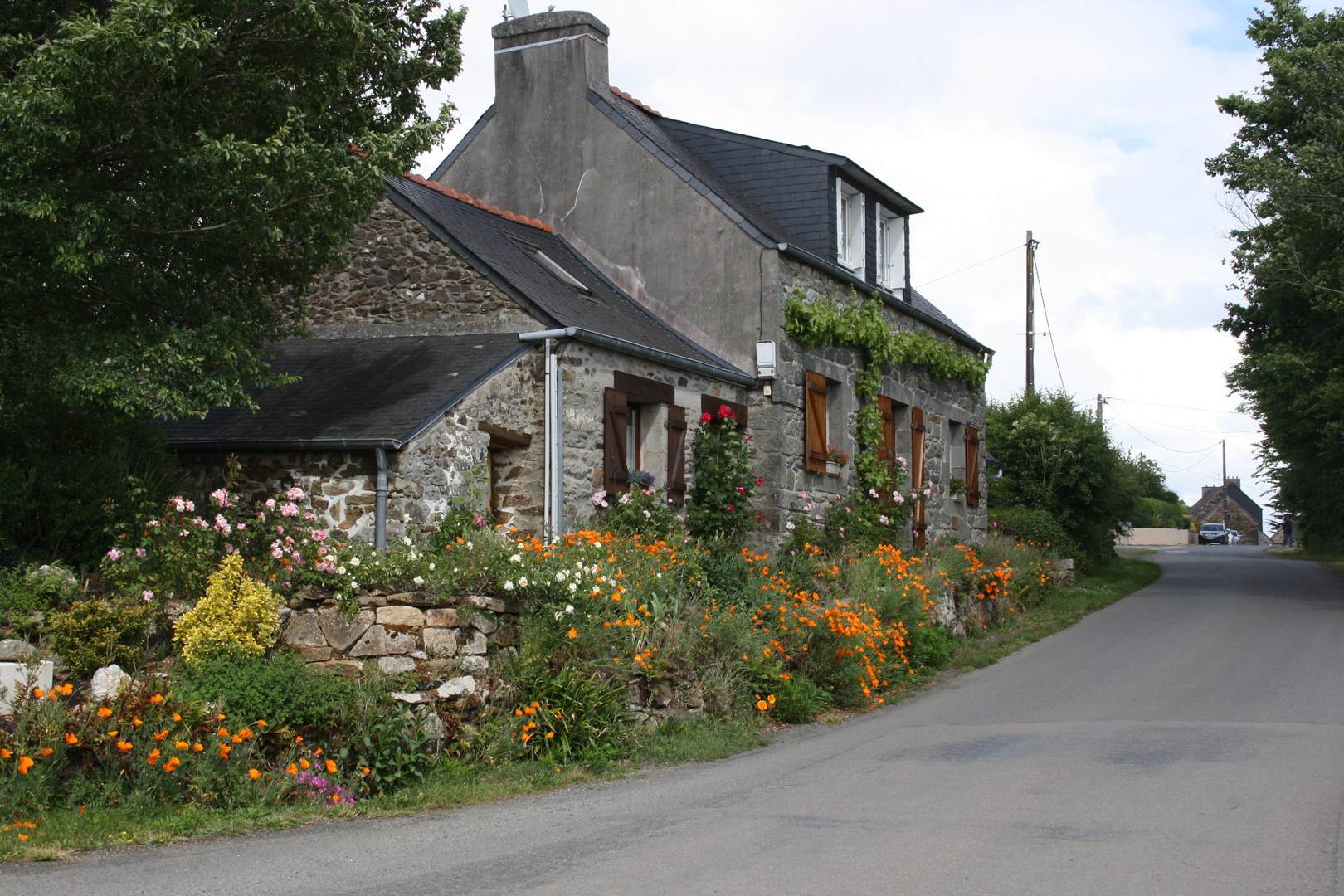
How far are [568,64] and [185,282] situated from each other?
9.00 metres

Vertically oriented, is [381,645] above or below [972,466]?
below

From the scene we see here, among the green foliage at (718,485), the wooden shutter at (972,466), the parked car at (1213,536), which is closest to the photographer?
the green foliage at (718,485)

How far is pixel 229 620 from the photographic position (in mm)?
7816

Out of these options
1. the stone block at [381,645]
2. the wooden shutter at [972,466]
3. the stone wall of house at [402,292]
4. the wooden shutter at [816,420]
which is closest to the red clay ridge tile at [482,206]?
the stone wall of house at [402,292]

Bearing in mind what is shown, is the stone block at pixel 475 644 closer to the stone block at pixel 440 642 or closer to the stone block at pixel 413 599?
the stone block at pixel 440 642

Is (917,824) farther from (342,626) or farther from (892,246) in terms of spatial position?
(892,246)

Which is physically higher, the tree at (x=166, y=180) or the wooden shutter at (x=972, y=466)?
the tree at (x=166, y=180)

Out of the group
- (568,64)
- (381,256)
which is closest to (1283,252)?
(568,64)

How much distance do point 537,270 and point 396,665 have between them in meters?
7.36

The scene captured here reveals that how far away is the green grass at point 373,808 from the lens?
6148 millimetres

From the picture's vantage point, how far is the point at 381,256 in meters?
13.9

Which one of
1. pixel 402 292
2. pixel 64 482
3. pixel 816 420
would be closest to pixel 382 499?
pixel 64 482

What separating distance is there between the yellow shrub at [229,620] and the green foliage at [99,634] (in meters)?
0.25

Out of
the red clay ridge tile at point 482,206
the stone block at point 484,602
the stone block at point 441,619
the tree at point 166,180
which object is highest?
the red clay ridge tile at point 482,206
